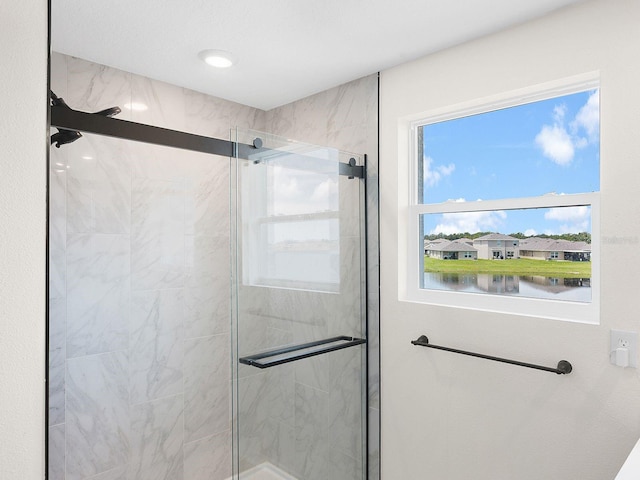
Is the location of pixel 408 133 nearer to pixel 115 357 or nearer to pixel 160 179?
pixel 160 179

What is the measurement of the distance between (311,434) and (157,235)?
4.33 ft

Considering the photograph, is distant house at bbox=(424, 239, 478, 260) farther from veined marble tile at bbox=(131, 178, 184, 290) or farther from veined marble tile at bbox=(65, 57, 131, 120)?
veined marble tile at bbox=(65, 57, 131, 120)

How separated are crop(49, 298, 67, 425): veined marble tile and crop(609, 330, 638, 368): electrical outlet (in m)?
2.31

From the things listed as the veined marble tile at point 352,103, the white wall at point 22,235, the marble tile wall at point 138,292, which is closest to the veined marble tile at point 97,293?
the marble tile wall at point 138,292

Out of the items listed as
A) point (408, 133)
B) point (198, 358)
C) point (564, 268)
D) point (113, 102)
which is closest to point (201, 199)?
point (113, 102)

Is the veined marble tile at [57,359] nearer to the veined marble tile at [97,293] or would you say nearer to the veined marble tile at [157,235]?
the veined marble tile at [97,293]

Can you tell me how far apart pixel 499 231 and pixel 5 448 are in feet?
6.18

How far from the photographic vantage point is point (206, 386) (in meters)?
2.61

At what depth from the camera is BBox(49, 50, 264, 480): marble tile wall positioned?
6.87 ft

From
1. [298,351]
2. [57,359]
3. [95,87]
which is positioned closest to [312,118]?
[95,87]

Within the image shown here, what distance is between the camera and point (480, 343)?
6.20ft

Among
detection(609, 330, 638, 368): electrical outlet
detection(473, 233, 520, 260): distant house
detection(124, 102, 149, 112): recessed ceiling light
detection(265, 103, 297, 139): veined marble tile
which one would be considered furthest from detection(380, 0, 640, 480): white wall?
detection(124, 102, 149, 112): recessed ceiling light

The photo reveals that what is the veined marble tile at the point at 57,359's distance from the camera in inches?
80.0

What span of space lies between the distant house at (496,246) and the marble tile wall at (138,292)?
59.0 inches
